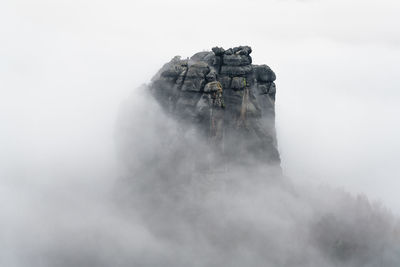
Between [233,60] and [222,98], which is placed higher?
[233,60]

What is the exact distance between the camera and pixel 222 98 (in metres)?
124

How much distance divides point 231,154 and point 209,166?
7.31 m

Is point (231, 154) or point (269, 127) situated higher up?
point (269, 127)

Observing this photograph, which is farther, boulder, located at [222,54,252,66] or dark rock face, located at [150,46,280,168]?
boulder, located at [222,54,252,66]

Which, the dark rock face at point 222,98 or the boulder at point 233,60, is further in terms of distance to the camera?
the boulder at point 233,60

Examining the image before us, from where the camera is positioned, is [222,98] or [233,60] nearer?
[222,98]

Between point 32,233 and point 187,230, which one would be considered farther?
point 32,233

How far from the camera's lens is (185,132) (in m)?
124

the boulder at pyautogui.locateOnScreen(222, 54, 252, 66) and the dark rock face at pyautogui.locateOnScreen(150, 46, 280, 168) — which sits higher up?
the boulder at pyautogui.locateOnScreen(222, 54, 252, 66)

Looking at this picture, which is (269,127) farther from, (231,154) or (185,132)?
(185,132)

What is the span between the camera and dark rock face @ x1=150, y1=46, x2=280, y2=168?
403 feet

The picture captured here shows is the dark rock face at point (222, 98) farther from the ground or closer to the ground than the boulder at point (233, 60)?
closer to the ground

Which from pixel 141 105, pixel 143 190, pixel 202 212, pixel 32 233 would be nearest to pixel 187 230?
pixel 202 212

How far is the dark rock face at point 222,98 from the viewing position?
12275 cm
